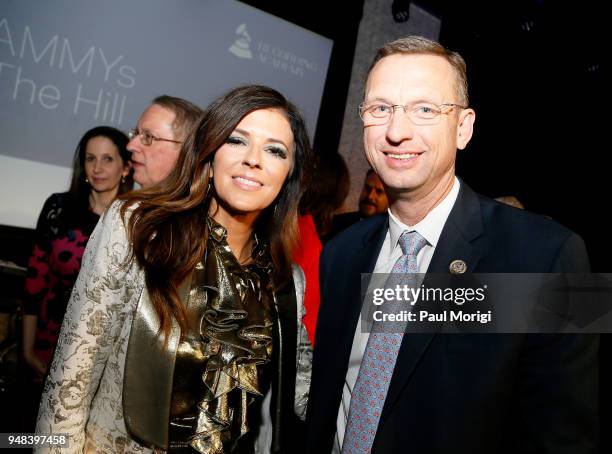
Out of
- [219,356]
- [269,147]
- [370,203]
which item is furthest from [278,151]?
[370,203]

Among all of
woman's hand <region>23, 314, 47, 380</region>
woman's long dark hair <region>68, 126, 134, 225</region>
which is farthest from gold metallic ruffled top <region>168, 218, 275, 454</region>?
woman's hand <region>23, 314, 47, 380</region>

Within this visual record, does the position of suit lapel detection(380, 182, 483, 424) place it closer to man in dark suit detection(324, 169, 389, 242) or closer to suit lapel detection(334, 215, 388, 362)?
suit lapel detection(334, 215, 388, 362)

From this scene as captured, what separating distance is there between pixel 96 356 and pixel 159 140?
127 centimetres

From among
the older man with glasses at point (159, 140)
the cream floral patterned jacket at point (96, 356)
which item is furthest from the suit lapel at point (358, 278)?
the older man with glasses at point (159, 140)

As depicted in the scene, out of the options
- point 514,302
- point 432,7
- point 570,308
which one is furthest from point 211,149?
point 432,7

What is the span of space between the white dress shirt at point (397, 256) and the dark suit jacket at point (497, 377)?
0.17 ft

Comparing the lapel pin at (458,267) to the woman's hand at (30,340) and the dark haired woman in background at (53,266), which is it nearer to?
the dark haired woman in background at (53,266)

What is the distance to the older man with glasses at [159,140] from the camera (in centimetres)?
236

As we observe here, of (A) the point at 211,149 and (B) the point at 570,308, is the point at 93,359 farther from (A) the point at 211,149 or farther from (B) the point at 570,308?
(B) the point at 570,308

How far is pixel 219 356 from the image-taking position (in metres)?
1.53

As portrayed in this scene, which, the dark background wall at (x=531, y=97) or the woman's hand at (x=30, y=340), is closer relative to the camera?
the woman's hand at (x=30, y=340)

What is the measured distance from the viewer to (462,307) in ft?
4.22

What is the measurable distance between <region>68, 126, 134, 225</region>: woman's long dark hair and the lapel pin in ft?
7.10

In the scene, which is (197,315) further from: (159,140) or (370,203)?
(370,203)
